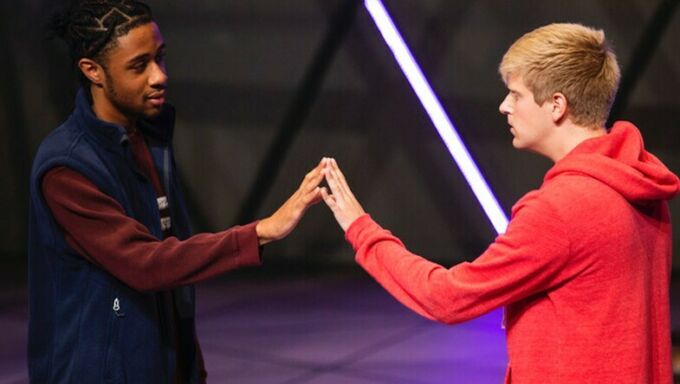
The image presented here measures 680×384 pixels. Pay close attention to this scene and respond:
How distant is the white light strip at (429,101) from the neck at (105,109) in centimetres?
334

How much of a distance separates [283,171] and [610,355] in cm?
483

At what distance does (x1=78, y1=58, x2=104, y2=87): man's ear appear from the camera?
2.39 metres

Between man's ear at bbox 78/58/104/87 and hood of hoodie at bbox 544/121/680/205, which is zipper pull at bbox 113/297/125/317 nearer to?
man's ear at bbox 78/58/104/87

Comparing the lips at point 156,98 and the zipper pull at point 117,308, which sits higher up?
the lips at point 156,98

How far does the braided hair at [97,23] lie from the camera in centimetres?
236

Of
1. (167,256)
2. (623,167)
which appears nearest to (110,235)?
(167,256)

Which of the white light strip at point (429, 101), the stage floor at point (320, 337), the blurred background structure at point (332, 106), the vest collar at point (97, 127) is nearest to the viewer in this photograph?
the vest collar at point (97, 127)

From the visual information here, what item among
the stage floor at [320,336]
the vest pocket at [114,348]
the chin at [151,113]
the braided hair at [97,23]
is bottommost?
the stage floor at [320,336]

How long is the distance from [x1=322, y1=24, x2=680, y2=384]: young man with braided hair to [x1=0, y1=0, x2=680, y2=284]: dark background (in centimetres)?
418

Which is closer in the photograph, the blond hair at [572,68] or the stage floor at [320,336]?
the blond hair at [572,68]

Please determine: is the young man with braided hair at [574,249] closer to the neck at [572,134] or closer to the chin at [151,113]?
the neck at [572,134]

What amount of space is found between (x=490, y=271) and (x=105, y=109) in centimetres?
96

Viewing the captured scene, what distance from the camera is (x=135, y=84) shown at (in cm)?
239

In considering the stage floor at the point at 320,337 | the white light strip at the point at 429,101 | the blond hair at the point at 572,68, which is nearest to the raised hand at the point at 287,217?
the blond hair at the point at 572,68
